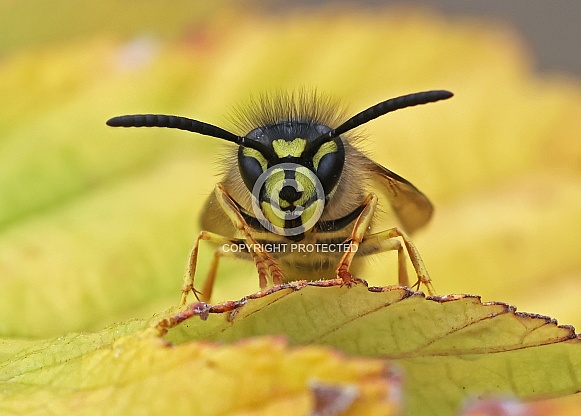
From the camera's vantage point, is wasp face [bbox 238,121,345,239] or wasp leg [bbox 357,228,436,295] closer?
wasp face [bbox 238,121,345,239]

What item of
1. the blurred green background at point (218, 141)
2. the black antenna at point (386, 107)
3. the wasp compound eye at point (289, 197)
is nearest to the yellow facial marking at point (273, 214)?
the wasp compound eye at point (289, 197)

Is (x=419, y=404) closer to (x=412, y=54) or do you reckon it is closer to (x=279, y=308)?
(x=279, y=308)

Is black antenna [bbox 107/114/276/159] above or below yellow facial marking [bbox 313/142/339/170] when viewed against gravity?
above

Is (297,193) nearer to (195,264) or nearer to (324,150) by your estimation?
(324,150)

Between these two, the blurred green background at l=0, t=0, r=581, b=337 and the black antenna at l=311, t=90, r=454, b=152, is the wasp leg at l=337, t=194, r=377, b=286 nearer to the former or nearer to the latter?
the black antenna at l=311, t=90, r=454, b=152

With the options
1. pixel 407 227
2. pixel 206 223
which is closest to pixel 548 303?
pixel 407 227

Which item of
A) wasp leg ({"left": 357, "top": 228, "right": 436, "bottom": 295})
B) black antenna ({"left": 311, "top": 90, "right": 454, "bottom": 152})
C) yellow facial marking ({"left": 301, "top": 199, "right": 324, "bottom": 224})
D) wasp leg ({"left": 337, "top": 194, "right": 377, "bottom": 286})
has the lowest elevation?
wasp leg ({"left": 357, "top": 228, "right": 436, "bottom": 295})

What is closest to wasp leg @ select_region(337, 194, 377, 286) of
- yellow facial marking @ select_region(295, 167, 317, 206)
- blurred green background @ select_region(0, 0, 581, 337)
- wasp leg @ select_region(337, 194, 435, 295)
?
wasp leg @ select_region(337, 194, 435, 295)

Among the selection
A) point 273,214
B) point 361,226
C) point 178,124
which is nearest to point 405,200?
point 361,226
